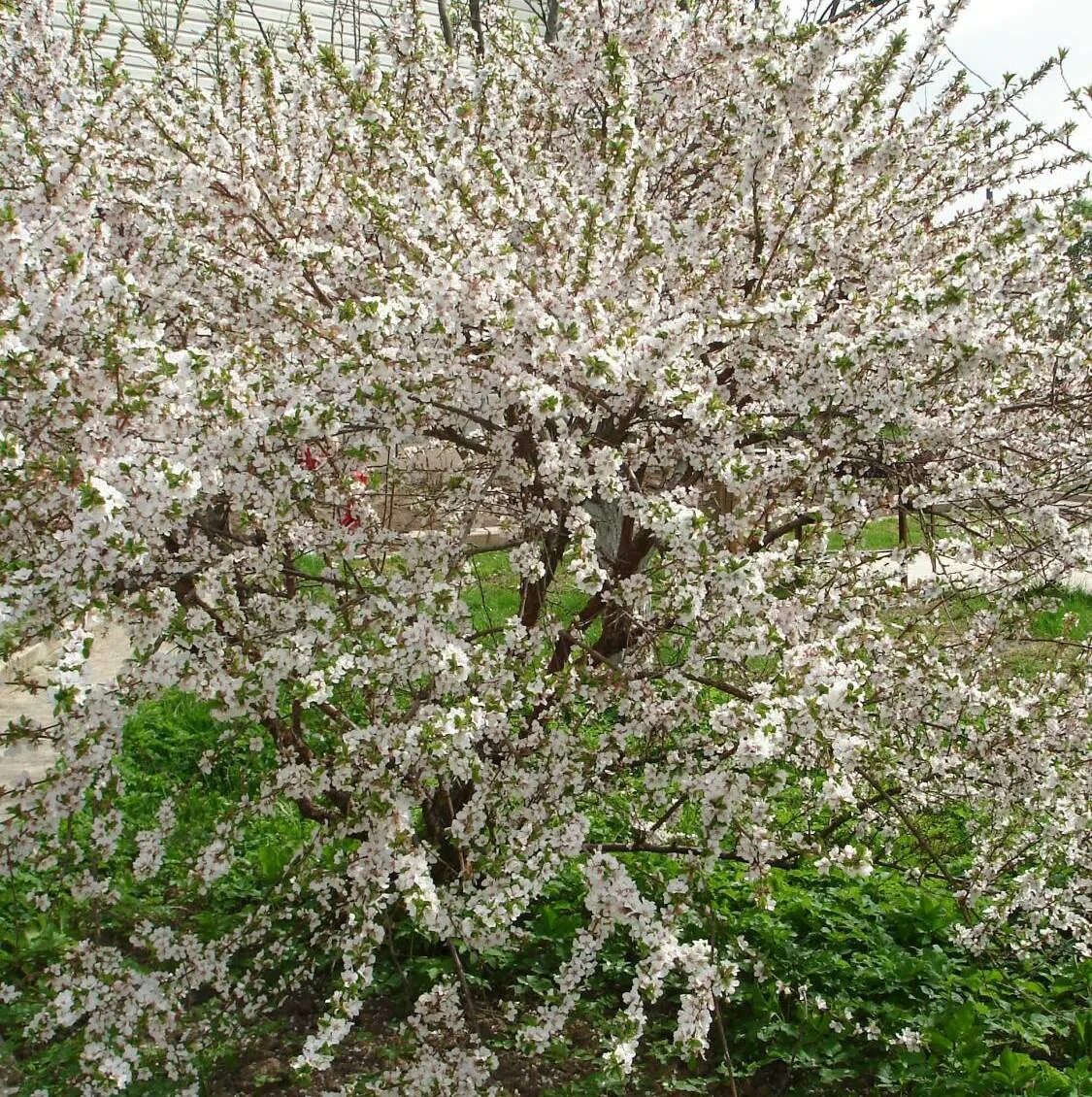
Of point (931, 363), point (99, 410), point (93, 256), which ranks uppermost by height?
point (931, 363)

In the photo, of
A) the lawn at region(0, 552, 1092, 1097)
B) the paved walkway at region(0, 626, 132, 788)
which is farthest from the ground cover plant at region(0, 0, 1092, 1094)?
the paved walkway at region(0, 626, 132, 788)

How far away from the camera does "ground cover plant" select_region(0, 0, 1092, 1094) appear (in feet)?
8.98

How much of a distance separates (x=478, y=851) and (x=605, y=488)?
128 cm

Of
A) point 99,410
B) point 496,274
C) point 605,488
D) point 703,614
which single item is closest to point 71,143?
point 99,410

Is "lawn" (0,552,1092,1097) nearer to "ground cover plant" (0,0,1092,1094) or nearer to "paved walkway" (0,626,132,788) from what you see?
"ground cover plant" (0,0,1092,1094)

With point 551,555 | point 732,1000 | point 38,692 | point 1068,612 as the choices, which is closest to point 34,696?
point 38,692

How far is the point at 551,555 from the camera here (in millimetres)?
3619

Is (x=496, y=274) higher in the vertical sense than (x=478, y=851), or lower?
higher

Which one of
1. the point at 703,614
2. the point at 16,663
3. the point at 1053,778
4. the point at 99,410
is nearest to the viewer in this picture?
the point at 99,410

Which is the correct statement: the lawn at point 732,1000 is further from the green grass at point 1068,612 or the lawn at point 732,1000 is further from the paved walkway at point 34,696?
the green grass at point 1068,612

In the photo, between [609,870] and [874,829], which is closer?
[609,870]

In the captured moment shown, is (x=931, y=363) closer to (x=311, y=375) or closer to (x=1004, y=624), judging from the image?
(x=1004, y=624)

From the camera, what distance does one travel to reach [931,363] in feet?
9.89

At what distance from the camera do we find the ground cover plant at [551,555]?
274 centimetres
